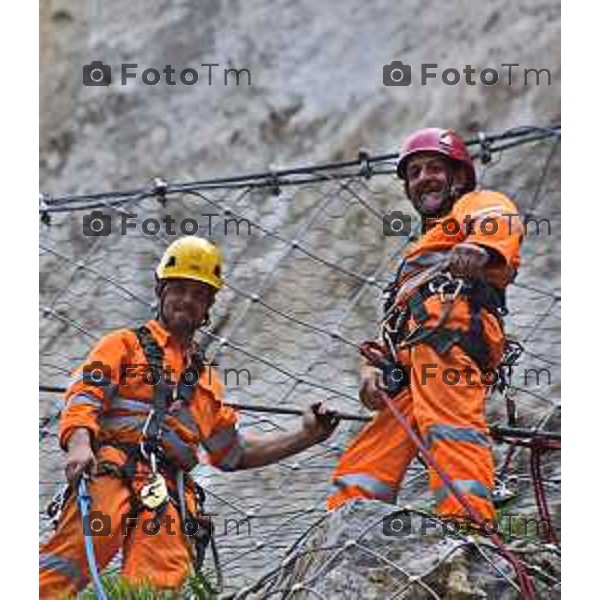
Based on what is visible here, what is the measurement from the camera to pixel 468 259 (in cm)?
235

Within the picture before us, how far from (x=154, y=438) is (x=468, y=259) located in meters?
0.57

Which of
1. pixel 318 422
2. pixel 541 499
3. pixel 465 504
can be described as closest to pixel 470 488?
pixel 465 504

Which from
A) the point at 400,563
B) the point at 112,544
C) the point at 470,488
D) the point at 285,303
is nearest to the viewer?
the point at 400,563

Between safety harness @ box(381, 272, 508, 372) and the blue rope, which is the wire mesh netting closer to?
the blue rope

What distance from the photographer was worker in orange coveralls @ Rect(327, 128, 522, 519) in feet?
7.56

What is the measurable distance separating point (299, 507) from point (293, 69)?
2.40 metres

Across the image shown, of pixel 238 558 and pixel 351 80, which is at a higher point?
pixel 351 80

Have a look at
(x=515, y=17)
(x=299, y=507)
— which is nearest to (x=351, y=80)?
(x=515, y=17)

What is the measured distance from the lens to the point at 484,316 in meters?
2.40

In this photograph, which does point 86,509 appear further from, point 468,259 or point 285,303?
point 285,303

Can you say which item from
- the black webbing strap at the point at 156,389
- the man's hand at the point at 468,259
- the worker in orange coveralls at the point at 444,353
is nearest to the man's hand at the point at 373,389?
the worker in orange coveralls at the point at 444,353

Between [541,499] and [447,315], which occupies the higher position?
[447,315]

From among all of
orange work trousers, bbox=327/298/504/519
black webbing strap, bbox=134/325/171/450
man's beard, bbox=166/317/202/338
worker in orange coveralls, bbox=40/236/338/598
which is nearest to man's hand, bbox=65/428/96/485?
worker in orange coveralls, bbox=40/236/338/598
